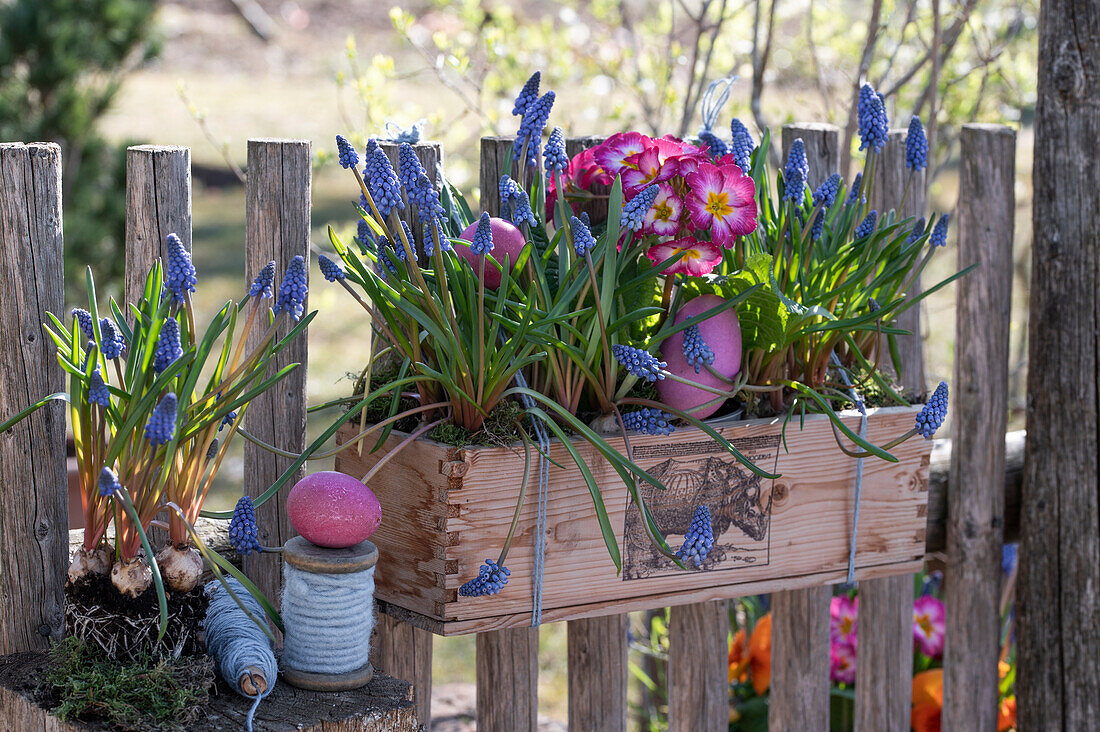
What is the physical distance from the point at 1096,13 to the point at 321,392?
12.8 ft

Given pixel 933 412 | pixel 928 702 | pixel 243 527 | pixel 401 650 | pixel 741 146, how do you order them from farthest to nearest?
pixel 928 702
pixel 401 650
pixel 741 146
pixel 933 412
pixel 243 527

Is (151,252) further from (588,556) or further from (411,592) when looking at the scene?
(588,556)

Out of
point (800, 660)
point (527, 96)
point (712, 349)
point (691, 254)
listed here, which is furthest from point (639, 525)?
point (800, 660)

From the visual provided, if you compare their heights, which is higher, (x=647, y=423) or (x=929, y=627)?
(x=647, y=423)

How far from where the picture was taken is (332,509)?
1.21m

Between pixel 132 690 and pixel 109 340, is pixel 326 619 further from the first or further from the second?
pixel 109 340

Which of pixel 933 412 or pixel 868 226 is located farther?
pixel 868 226

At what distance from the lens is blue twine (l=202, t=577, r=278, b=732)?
1.18 meters

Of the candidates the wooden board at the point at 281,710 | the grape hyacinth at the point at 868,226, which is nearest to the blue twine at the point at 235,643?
the wooden board at the point at 281,710

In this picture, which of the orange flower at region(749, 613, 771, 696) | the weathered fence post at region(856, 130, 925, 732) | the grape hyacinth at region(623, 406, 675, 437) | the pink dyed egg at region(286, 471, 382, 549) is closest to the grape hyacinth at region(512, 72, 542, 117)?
the grape hyacinth at region(623, 406, 675, 437)

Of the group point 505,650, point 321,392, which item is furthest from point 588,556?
point 321,392

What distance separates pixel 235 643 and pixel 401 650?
0.52 meters

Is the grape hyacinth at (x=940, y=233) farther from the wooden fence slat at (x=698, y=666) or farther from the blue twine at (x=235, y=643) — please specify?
the blue twine at (x=235, y=643)

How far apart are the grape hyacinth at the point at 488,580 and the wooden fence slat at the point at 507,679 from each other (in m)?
0.43
